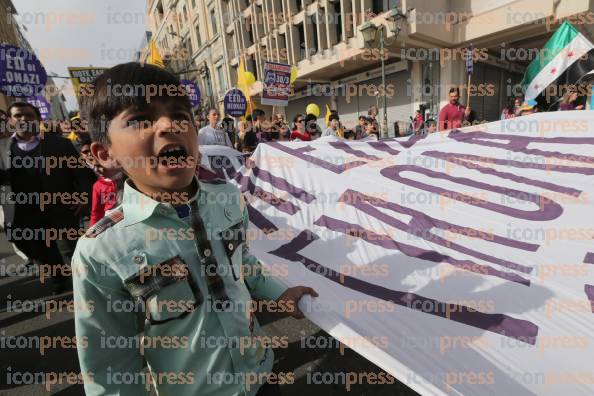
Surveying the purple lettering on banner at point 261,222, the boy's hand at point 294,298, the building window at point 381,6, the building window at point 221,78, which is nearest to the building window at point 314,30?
the building window at point 381,6

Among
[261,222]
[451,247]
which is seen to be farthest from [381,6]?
[451,247]

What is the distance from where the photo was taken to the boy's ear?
0.93 meters

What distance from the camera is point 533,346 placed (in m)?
1.20

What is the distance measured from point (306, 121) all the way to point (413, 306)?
655 centimetres

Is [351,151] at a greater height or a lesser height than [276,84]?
lesser

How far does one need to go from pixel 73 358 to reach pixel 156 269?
2.44m

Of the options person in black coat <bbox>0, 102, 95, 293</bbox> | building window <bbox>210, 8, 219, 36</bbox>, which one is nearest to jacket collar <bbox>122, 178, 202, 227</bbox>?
person in black coat <bbox>0, 102, 95, 293</bbox>

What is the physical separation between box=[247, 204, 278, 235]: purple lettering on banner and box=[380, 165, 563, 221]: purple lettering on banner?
111cm

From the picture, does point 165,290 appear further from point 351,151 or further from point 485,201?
point 351,151

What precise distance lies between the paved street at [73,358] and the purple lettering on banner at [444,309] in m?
0.89

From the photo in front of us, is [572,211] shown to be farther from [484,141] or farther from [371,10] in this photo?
[371,10]

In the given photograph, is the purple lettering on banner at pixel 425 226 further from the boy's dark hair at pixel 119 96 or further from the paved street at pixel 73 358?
the boy's dark hair at pixel 119 96

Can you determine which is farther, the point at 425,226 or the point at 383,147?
the point at 383,147

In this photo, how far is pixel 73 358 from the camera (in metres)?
2.56
